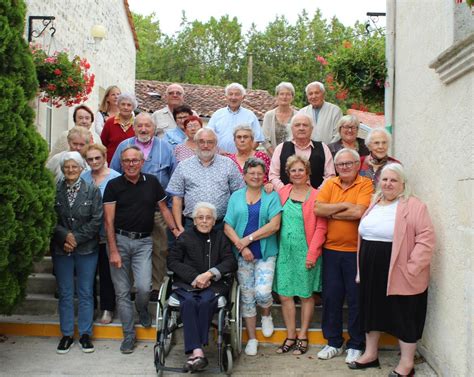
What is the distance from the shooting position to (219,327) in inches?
186

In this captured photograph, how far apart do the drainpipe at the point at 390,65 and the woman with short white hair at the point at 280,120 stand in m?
1.10

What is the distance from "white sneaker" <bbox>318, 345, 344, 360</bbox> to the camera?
17.0 ft

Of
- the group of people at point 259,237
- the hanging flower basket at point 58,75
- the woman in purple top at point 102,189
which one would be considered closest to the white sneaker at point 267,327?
the group of people at point 259,237

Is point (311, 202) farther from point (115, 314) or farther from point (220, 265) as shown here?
point (115, 314)

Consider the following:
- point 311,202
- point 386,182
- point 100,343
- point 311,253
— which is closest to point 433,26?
point 386,182

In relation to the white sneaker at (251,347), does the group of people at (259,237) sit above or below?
above

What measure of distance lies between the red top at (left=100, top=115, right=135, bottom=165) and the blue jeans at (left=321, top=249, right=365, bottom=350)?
277cm

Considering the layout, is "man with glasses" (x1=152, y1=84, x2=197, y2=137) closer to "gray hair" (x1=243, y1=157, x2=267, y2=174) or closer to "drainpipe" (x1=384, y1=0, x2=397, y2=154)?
"gray hair" (x1=243, y1=157, x2=267, y2=174)

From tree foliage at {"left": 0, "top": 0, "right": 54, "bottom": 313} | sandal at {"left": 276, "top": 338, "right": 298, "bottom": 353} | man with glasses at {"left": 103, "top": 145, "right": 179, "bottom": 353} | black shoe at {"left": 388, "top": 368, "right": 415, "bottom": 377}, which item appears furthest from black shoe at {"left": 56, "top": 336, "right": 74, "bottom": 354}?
black shoe at {"left": 388, "top": 368, "right": 415, "bottom": 377}

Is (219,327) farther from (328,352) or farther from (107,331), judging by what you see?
(107,331)

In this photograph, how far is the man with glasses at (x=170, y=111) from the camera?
696 cm

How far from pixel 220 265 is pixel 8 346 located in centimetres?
214

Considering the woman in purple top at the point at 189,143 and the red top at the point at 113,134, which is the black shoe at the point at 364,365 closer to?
the woman in purple top at the point at 189,143

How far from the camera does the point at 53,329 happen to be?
5801 millimetres
